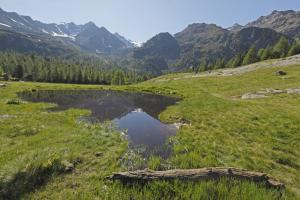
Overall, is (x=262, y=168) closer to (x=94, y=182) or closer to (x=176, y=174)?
(x=176, y=174)

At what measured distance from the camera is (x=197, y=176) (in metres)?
11.8

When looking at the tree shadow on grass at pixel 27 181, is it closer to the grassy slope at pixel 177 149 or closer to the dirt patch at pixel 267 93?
the grassy slope at pixel 177 149

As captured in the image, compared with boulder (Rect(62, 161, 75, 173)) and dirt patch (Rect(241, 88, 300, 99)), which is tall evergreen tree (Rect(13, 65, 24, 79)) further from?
boulder (Rect(62, 161, 75, 173))

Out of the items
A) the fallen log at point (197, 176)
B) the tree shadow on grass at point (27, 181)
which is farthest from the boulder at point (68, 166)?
the fallen log at point (197, 176)

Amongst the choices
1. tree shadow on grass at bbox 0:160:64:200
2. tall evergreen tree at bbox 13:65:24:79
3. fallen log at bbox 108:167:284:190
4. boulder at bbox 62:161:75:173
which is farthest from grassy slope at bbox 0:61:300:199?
tall evergreen tree at bbox 13:65:24:79

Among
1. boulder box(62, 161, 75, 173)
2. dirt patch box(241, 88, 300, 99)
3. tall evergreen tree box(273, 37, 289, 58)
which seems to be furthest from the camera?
tall evergreen tree box(273, 37, 289, 58)

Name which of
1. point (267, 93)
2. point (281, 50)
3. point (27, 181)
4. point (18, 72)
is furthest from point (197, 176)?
point (18, 72)

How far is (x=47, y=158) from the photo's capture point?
13695 mm

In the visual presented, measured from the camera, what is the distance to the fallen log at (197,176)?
11.7 metres

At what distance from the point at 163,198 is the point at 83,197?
3581mm

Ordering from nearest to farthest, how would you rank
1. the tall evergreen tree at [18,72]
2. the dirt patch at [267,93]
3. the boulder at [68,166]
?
the boulder at [68,166], the dirt patch at [267,93], the tall evergreen tree at [18,72]

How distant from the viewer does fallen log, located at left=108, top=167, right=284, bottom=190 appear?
11.7 meters

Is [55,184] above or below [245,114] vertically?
below

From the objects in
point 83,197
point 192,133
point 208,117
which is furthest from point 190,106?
point 83,197
